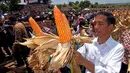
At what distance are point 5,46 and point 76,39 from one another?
6.56m

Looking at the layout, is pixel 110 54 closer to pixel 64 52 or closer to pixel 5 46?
pixel 64 52

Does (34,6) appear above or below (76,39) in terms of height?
below

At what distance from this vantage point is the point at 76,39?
1.98m

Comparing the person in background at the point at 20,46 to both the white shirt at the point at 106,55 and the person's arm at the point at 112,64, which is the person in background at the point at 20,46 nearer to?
the white shirt at the point at 106,55

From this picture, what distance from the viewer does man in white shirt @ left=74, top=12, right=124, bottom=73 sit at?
1936 millimetres

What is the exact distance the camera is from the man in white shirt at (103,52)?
1.94 meters

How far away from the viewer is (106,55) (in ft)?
6.70

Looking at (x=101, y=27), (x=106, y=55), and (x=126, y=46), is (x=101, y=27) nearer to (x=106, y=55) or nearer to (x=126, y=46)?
(x=106, y=55)

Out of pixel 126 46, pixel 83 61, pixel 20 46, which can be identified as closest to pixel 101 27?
pixel 83 61

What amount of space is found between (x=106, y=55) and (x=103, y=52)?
0.17 feet

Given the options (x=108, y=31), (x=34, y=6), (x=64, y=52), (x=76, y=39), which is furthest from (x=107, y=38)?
(x=34, y=6)

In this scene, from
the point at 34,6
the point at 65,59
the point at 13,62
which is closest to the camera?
the point at 65,59

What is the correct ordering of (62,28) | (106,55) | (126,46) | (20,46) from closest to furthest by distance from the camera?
1. (62,28)
2. (106,55)
3. (126,46)
4. (20,46)

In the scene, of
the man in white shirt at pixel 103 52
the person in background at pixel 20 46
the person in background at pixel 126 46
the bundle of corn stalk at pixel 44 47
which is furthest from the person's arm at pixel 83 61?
the person in background at pixel 20 46
